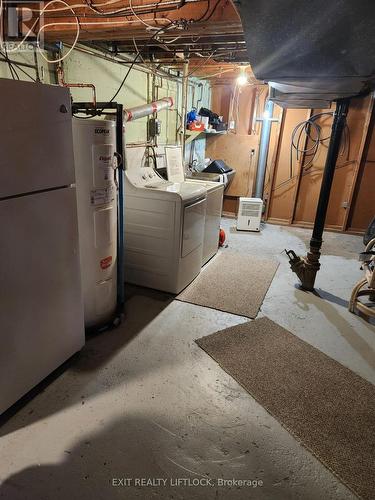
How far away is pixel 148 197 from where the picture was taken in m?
2.72

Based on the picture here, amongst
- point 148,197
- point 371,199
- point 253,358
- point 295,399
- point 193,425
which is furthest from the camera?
point 371,199

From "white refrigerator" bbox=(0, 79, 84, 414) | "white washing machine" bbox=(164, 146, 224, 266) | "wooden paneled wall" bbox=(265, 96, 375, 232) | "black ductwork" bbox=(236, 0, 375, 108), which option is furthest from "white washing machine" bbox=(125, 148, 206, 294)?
"wooden paneled wall" bbox=(265, 96, 375, 232)

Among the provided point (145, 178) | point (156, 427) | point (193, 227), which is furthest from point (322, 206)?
point (156, 427)

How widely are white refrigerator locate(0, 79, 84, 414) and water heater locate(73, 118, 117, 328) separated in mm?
264

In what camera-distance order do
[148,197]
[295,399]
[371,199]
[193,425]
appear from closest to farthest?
[193,425]
[295,399]
[148,197]
[371,199]

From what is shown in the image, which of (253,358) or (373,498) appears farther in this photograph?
(253,358)

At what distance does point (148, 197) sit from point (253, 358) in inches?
61.2

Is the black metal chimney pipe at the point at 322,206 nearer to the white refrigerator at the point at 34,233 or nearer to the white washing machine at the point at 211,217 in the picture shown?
the white washing machine at the point at 211,217

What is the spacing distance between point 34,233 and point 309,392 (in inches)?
69.6

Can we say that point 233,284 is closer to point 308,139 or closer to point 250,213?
point 250,213

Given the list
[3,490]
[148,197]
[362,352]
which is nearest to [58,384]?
[3,490]

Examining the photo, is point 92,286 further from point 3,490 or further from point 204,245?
point 204,245

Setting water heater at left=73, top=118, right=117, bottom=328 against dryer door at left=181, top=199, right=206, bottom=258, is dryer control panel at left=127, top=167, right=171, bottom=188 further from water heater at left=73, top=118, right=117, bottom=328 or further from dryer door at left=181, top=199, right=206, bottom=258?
water heater at left=73, top=118, right=117, bottom=328

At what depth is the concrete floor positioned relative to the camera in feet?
4.35
